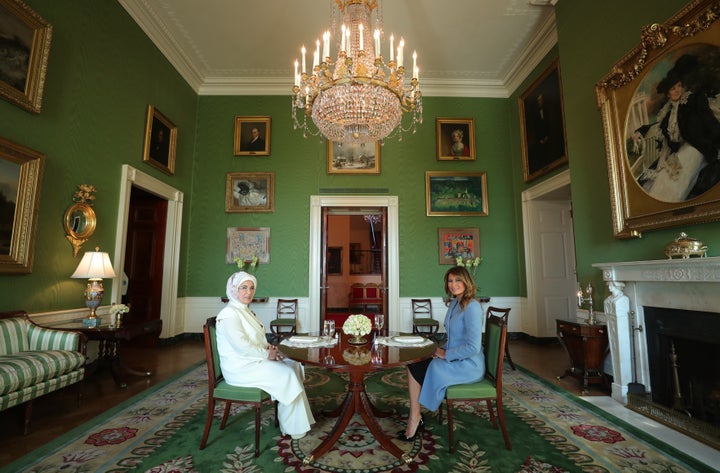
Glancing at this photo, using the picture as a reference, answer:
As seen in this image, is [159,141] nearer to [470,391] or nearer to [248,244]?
[248,244]

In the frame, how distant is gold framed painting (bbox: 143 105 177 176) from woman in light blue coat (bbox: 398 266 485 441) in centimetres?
511

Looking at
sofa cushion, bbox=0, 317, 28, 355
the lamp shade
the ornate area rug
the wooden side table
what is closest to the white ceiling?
the lamp shade

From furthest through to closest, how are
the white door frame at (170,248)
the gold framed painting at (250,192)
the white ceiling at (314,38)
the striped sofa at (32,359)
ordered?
the gold framed painting at (250,192)
the white door frame at (170,248)
the white ceiling at (314,38)
the striped sofa at (32,359)

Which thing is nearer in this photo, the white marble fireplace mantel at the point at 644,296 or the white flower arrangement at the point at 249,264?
the white marble fireplace mantel at the point at 644,296

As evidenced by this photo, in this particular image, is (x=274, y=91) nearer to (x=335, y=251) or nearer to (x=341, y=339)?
(x=341, y=339)

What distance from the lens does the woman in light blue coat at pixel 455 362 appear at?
2.49 m

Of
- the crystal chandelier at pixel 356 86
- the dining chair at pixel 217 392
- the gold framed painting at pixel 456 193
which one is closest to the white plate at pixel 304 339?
the dining chair at pixel 217 392

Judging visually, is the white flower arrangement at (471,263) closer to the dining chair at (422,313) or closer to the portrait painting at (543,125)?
the dining chair at (422,313)

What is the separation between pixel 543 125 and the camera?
5754 mm

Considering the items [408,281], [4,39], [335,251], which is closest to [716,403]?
[408,281]

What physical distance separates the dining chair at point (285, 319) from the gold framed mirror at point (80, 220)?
2.98 metres

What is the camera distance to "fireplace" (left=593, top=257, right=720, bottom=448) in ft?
8.89

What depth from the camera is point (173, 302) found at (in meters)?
6.04

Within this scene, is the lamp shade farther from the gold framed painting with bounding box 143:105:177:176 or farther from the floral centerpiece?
the floral centerpiece
